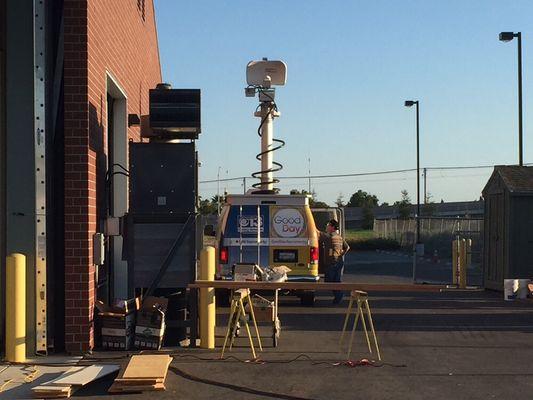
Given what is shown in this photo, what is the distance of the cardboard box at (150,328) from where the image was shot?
10117mm

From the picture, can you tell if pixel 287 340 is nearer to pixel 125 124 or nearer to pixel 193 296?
pixel 193 296

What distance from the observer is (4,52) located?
977cm

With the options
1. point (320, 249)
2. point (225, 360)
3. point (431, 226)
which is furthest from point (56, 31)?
point (431, 226)

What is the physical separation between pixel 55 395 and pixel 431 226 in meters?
31.5

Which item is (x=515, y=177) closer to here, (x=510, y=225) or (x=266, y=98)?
(x=510, y=225)

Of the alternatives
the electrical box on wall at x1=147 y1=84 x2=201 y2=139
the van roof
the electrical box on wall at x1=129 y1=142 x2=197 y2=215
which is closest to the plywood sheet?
the electrical box on wall at x1=129 y1=142 x2=197 y2=215

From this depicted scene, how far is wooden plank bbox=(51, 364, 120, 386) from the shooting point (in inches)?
310

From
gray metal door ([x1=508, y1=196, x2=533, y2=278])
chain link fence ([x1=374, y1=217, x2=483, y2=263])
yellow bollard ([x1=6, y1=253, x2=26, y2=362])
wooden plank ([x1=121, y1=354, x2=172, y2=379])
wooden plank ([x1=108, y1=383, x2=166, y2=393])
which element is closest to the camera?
wooden plank ([x1=108, y1=383, x2=166, y2=393])

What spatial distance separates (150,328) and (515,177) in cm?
1152

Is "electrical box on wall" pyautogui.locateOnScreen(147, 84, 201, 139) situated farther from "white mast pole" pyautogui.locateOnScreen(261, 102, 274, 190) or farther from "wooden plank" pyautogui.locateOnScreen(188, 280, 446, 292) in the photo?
"white mast pole" pyautogui.locateOnScreen(261, 102, 274, 190)

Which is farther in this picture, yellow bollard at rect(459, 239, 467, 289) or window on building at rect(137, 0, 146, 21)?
yellow bollard at rect(459, 239, 467, 289)

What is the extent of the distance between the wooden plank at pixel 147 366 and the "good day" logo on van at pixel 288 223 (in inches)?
244

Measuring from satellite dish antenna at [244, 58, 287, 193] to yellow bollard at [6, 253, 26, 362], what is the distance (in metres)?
9.00

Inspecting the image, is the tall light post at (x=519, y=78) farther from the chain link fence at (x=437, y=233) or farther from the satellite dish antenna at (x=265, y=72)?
the satellite dish antenna at (x=265, y=72)
